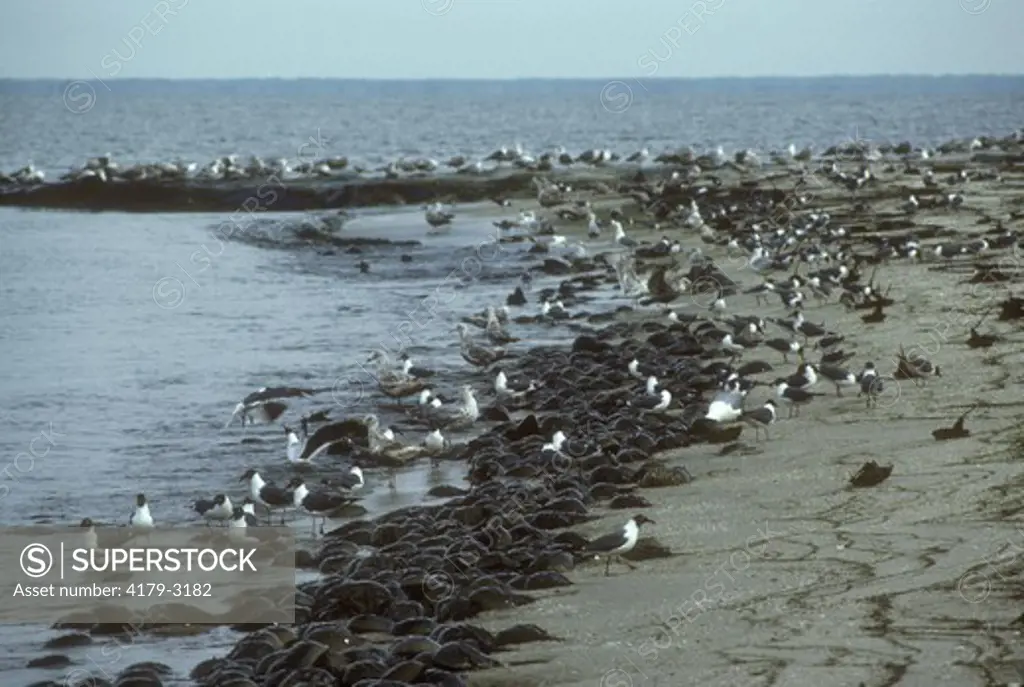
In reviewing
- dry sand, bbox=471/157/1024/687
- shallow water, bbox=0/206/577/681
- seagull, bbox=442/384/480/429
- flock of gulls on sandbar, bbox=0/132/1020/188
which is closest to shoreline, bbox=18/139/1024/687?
dry sand, bbox=471/157/1024/687

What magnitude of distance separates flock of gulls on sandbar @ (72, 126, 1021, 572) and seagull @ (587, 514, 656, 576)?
15 mm

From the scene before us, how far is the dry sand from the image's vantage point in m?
8.73

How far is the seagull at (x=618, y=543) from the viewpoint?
11.1 m

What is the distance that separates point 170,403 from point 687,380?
6.28m

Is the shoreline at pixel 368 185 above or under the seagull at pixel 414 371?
above

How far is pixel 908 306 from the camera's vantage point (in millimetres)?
21484

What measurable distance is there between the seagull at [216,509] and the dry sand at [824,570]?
313 centimetres

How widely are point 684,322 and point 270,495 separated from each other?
391 inches

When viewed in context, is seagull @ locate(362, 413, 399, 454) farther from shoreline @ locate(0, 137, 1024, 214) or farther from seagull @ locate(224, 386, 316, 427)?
shoreline @ locate(0, 137, 1024, 214)

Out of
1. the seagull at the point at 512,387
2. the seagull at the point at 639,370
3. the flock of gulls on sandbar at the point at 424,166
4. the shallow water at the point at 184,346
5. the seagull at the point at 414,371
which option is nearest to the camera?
the shallow water at the point at 184,346

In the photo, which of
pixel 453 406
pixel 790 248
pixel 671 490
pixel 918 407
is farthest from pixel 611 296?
pixel 671 490

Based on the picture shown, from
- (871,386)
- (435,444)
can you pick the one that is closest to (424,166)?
(435,444)
